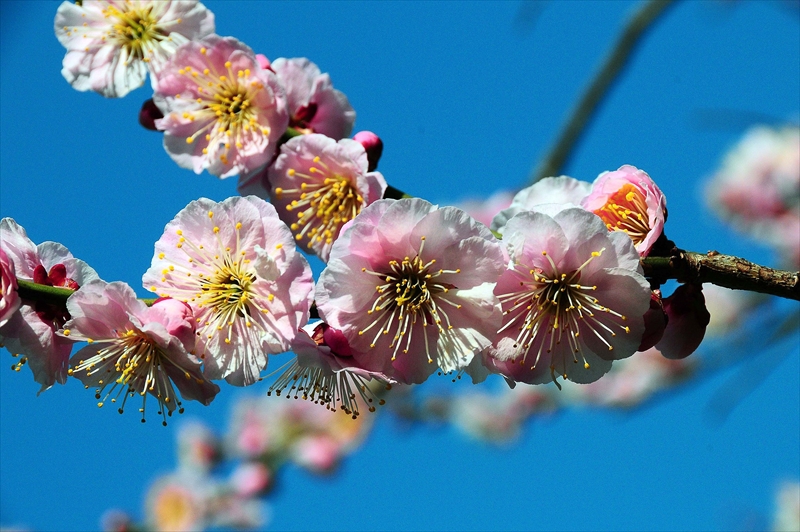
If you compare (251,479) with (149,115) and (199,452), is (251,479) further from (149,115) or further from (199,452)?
(149,115)

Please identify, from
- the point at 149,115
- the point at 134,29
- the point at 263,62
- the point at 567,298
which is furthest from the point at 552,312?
the point at 134,29

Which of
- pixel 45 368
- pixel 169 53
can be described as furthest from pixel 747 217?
pixel 45 368

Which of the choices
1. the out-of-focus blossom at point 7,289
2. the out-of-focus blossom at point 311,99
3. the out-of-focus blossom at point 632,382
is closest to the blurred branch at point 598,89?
the out-of-focus blossom at point 311,99

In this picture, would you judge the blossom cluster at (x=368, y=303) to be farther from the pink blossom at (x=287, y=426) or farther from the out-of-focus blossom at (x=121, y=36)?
the pink blossom at (x=287, y=426)

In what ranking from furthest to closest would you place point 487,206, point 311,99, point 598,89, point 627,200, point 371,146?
1. point 487,206
2. point 598,89
3. point 311,99
4. point 371,146
5. point 627,200

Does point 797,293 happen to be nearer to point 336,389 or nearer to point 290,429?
point 336,389

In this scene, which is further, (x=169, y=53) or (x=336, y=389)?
(x=169, y=53)
